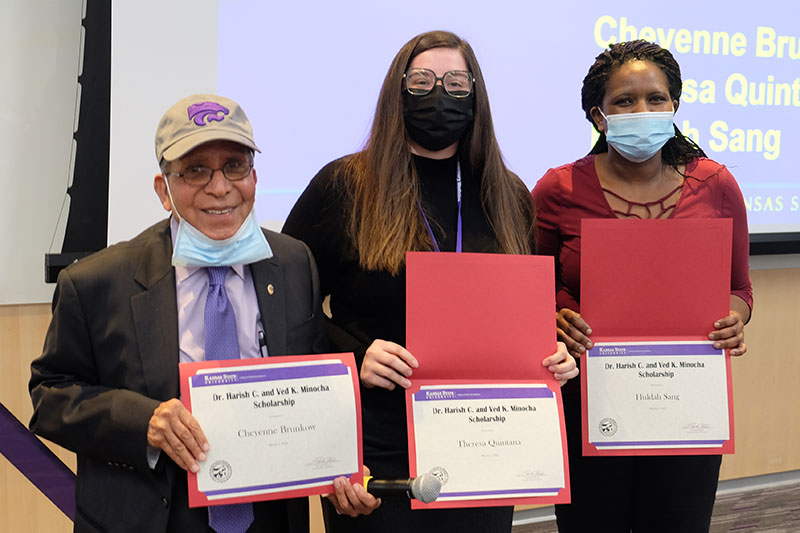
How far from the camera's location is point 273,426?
55.7 inches

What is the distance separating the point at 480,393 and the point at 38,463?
2058 mm

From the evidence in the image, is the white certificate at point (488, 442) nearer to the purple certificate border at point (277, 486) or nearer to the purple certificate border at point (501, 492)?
the purple certificate border at point (501, 492)

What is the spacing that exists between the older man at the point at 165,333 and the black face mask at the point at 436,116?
1.45 feet

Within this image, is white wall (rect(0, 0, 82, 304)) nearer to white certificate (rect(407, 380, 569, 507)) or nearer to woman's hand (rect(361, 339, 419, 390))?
woman's hand (rect(361, 339, 419, 390))

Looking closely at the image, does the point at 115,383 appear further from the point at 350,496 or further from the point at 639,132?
the point at 639,132

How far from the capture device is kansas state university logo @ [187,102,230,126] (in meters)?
1.43

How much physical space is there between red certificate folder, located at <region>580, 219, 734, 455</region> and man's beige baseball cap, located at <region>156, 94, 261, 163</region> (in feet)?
2.94

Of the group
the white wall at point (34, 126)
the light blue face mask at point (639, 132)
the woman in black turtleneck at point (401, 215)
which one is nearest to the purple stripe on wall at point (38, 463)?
the white wall at point (34, 126)

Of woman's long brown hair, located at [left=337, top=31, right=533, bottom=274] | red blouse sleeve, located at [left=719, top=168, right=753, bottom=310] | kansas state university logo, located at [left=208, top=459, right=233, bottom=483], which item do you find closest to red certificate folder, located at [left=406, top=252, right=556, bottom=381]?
woman's long brown hair, located at [left=337, top=31, right=533, bottom=274]

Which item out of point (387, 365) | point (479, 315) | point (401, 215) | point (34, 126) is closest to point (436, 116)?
point (401, 215)

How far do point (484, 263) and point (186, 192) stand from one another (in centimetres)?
64

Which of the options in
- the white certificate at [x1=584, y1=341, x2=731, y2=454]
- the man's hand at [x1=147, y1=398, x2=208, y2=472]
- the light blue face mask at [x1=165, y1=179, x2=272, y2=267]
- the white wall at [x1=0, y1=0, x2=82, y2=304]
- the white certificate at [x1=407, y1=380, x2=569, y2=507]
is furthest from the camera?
the white wall at [x1=0, y1=0, x2=82, y2=304]

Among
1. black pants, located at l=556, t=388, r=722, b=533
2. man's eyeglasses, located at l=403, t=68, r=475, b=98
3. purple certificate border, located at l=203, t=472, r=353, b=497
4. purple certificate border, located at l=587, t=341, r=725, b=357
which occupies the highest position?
man's eyeglasses, located at l=403, t=68, r=475, b=98

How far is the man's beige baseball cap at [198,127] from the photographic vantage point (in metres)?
1.40
